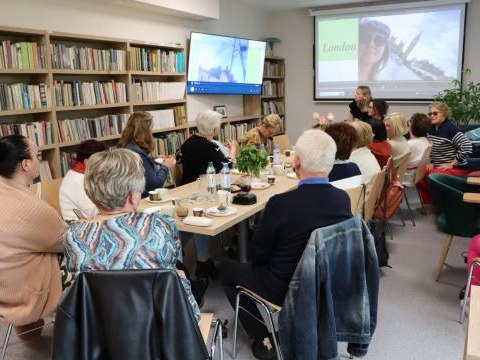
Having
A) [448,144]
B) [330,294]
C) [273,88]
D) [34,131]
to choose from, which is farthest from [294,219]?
[273,88]

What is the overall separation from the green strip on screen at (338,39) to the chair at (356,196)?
5070 mm

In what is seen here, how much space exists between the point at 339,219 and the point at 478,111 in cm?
503

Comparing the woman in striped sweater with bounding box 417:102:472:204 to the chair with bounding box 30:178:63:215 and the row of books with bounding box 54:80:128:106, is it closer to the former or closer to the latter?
the row of books with bounding box 54:80:128:106

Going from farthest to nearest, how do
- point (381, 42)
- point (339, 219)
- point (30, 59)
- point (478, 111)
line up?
point (381, 42) < point (478, 111) < point (30, 59) < point (339, 219)

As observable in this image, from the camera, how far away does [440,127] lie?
5008mm

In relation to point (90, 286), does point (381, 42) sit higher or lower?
higher

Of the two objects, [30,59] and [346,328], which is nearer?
[346,328]

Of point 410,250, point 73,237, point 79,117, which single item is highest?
point 79,117

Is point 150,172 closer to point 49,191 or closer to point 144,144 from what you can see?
point 144,144

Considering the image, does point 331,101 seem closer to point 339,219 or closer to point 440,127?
point 440,127

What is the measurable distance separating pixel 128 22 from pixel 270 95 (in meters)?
3.17

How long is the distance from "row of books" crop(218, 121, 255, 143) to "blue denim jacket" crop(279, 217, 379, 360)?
15.0 ft

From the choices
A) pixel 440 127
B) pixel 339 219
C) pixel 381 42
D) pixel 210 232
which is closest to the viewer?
pixel 339 219

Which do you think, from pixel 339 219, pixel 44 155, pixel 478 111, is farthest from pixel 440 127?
pixel 44 155
